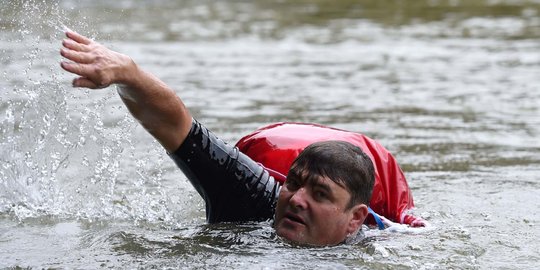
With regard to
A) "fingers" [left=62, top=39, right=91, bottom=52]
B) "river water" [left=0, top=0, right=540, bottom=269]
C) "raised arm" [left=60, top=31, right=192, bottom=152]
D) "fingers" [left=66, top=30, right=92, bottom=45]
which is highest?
"fingers" [left=66, top=30, right=92, bottom=45]

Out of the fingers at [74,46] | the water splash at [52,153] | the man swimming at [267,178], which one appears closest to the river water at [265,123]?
the water splash at [52,153]

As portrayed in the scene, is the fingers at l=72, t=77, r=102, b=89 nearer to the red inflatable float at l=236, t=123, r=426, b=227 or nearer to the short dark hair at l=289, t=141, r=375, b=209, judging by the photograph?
the short dark hair at l=289, t=141, r=375, b=209

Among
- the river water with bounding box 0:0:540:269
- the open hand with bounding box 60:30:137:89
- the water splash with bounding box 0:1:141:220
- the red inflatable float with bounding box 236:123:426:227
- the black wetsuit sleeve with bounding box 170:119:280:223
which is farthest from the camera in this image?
the water splash with bounding box 0:1:141:220

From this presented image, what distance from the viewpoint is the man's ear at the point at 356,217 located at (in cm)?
529

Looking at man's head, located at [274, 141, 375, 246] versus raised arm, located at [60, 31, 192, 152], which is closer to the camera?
raised arm, located at [60, 31, 192, 152]

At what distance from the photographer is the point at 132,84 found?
477cm

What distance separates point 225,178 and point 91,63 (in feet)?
3.82

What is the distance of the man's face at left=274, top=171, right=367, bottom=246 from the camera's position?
202 inches

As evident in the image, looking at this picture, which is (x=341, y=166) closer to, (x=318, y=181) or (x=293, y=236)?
(x=318, y=181)

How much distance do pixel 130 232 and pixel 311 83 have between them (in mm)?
7038

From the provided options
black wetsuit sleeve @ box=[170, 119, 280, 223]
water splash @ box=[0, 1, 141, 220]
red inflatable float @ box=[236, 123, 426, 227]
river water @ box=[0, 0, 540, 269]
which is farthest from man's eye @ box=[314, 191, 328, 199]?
water splash @ box=[0, 1, 141, 220]

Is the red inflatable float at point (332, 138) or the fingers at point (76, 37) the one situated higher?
the fingers at point (76, 37)

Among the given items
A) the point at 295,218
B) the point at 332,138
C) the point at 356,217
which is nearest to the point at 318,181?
the point at 295,218

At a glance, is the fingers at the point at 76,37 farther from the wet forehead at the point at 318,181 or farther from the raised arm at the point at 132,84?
the wet forehead at the point at 318,181
